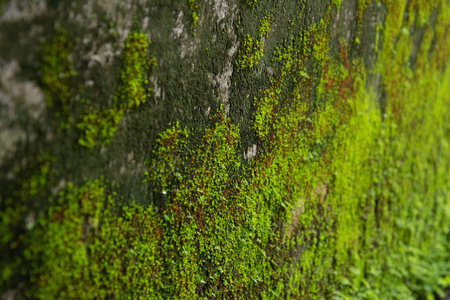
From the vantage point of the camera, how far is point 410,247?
3.97 m

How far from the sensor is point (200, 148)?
1.78 meters

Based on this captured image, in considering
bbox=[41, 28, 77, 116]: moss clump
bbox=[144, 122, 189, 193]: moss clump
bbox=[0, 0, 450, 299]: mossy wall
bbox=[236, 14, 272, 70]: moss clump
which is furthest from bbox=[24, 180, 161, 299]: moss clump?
bbox=[236, 14, 272, 70]: moss clump

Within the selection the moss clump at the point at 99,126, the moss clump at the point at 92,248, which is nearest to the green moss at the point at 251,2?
the moss clump at the point at 99,126

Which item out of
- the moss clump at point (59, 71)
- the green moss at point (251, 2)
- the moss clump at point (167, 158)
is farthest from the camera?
the green moss at point (251, 2)

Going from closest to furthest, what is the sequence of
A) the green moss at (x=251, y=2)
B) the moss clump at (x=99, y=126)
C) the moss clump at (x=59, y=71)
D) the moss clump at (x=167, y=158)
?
1. the moss clump at (x=59, y=71)
2. the moss clump at (x=99, y=126)
3. the moss clump at (x=167, y=158)
4. the green moss at (x=251, y=2)

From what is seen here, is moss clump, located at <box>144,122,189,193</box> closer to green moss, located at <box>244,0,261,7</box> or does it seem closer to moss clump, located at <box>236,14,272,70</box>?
moss clump, located at <box>236,14,272,70</box>

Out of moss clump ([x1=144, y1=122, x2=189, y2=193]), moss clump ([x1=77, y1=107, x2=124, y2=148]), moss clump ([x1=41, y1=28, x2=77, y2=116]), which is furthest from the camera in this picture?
moss clump ([x1=144, y1=122, x2=189, y2=193])

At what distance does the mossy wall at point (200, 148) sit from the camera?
1.17 metres

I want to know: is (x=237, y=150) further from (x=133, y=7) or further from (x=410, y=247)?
(x=410, y=247)

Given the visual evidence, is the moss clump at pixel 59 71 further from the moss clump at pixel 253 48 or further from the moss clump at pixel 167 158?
the moss clump at pixel 253 48

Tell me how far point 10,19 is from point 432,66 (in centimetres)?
445

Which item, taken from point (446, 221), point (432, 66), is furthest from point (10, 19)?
point (446, 221)

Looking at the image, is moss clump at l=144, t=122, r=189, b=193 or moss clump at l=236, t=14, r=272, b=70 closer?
moss clump at l=144, t=122, r=189, b=193

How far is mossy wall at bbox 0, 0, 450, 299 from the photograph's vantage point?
1.17 m
